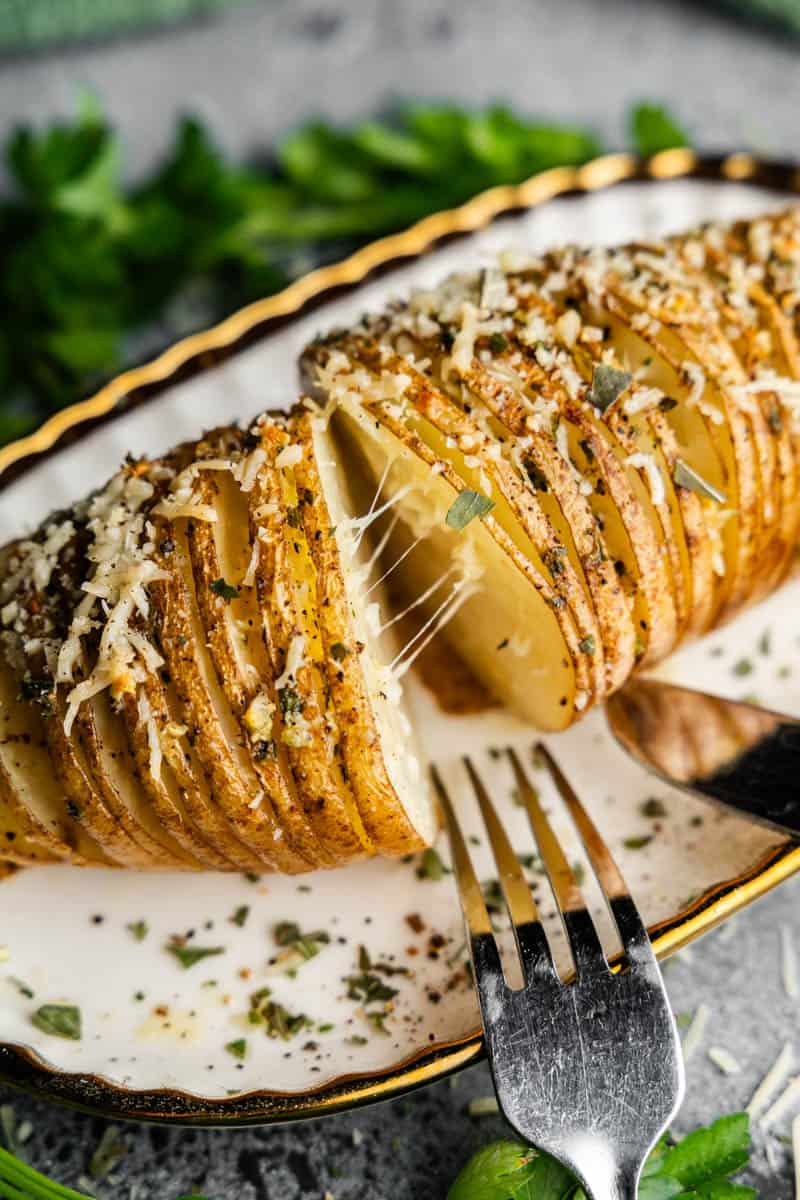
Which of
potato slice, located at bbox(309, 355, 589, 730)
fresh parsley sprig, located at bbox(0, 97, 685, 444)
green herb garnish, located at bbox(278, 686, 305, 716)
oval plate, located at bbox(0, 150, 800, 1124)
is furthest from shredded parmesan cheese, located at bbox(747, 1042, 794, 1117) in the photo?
fresh parsley sprig, located at bbox(0, 97, 685, 444)

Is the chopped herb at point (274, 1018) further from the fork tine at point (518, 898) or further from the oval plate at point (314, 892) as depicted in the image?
the fork tine at point (518, 898)

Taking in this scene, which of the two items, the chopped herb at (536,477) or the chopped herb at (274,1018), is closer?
the chopped herb at (536,477)

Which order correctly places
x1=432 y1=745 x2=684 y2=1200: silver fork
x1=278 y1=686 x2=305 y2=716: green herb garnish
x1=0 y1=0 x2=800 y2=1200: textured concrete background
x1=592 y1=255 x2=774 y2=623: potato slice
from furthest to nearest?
1. x1=0 y1=0 x2=800 y2=1200: textured concrete background
2. x1=592 y1=255 x2=774 y2=623: potato slice
3. x1=432 y1=745 x2=684 y2=1200: silver fork
4. x1=278 y1=686 x2=305 y2=716: green herb garnish

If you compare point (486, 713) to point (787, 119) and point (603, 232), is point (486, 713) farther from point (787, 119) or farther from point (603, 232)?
point (787, 119)

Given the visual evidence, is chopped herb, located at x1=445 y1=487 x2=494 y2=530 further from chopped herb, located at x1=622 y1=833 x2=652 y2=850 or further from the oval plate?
chopped herb, located at x1=622 y1=833 x2=652 y2=850

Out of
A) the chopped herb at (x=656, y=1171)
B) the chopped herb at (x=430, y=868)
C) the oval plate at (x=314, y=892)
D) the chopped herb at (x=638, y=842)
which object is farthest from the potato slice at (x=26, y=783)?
the chopped herb at (x=638, y=842)

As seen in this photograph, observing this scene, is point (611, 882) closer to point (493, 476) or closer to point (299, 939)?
point (299, 939)

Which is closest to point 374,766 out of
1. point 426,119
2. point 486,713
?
point 486,713
